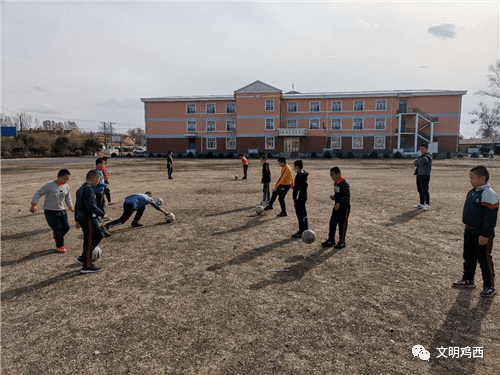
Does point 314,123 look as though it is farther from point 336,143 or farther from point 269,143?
point 269,143

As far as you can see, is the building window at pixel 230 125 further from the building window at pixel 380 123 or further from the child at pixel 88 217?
the child at pixel 88 217

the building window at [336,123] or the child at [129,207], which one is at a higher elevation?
the building window at [336,123]

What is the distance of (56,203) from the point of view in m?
7.04

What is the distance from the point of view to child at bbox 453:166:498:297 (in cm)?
471

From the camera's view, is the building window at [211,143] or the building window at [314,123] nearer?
the building window at [314,123]

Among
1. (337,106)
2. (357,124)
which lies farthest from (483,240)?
(337,106)

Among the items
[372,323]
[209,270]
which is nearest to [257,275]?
[209,270]

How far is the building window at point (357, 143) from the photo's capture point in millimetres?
53719

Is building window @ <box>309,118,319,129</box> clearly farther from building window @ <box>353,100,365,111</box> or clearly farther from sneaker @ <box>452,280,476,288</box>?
sneaker @ <box>452,280,476,288</box>

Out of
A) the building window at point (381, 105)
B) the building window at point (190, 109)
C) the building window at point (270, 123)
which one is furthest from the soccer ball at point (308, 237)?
the building window at point (190, 109)

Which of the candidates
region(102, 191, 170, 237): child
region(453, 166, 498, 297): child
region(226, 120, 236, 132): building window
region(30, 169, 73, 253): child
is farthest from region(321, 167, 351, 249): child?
region(226, 120, 236, 132): building window

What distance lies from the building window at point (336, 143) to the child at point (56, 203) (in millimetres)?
51012

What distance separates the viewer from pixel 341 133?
2128 inches

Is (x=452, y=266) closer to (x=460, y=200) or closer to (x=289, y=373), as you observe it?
(x=289, y=373)
